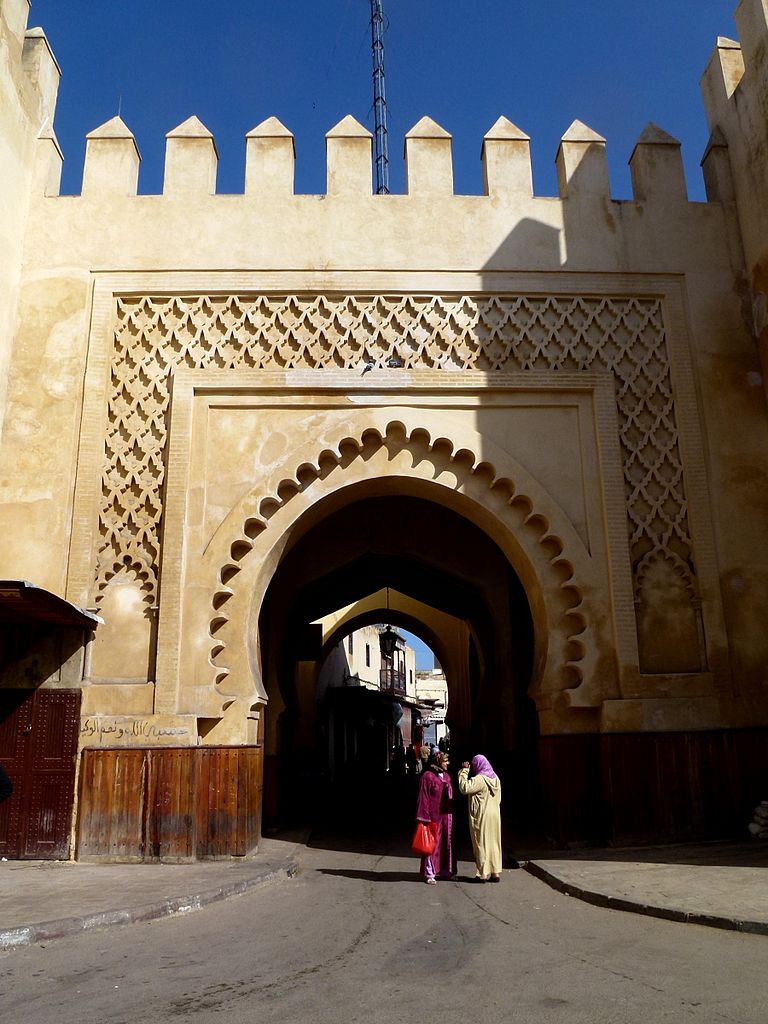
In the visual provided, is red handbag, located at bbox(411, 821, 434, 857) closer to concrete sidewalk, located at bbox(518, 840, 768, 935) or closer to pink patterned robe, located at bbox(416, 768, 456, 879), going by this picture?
pink patterned robe, located at bbox(416, 768, 456, 879)

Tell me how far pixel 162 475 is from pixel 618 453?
4.67 m

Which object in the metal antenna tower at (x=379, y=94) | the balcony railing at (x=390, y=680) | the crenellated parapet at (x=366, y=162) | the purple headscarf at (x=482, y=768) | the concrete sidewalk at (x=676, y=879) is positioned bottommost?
the concrete sidewalk at (x=676, y=879)

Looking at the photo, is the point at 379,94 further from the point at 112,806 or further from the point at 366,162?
the point at 112,806

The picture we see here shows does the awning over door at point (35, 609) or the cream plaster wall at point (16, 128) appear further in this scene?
the cream plaster wall at point (16, 128)

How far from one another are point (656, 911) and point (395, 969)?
1.91 meters

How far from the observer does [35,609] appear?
23.5ft

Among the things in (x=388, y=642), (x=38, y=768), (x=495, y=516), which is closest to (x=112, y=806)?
(x=38, y=768)

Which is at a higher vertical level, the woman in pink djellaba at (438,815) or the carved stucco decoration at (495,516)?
the carved stucco decoration at (495,516)

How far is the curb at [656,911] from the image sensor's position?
4.44 m

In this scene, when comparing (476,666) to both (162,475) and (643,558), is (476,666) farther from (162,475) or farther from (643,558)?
(162,475)

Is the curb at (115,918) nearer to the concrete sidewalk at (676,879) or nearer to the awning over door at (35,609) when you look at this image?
the concrete sidewalk at (676,879)

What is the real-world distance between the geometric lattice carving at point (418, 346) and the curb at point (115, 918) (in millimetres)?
4223

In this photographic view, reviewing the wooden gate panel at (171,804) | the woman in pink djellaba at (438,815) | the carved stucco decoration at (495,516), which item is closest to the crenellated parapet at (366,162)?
the carved stucco decoration at (495,516)

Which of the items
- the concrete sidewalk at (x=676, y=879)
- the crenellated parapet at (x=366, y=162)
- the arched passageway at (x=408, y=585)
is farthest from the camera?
the arched passageway at (x=408, y=585)
